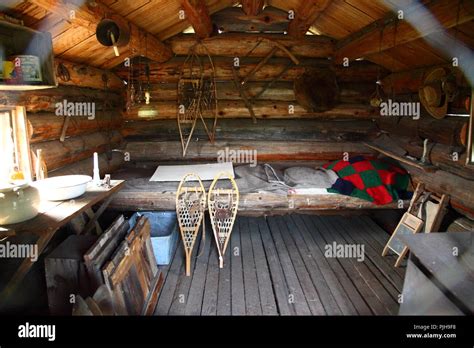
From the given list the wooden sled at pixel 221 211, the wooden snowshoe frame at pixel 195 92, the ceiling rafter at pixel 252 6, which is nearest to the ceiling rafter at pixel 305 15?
the ceiling rafter at pixel 252 6

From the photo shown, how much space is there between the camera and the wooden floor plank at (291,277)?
10.7 feet

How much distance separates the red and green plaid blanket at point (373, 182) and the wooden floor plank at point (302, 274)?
3.17 ft

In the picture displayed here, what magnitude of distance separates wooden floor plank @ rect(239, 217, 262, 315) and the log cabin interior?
0.03m

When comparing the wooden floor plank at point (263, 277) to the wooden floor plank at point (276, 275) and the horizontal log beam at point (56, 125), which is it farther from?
the horizontal log beam at point (56, 125)

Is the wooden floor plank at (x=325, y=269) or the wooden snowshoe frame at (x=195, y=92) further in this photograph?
the wooden snowshoe frame at (x=195, y=92)

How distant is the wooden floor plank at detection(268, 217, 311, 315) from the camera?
3254 mm

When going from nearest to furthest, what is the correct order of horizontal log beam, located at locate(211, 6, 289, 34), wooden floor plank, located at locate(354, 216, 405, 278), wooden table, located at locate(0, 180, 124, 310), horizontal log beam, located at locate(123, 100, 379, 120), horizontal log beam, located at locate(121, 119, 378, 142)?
wooden table, located at locate(0, 180, 124, 310) → wooden floor plank, located at locate(354, 216, 405, 278) → horizontal log beam, located at locate(211, 6, 289, 34) → horizontal log beam, located at locate(123, 100, 379, 120) → horizontal log beam, located at locate(121, 119, 378, 142)

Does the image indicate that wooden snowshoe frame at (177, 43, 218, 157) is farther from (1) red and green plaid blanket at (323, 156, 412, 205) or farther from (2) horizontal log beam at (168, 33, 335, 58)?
(1) red and green plaid blanket at (323, 156, 412, 205)

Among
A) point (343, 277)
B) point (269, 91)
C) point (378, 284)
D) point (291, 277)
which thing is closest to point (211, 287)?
point (291, 277)

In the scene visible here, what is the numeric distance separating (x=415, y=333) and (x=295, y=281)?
175cm

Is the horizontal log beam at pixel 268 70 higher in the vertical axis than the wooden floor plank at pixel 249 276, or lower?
higher

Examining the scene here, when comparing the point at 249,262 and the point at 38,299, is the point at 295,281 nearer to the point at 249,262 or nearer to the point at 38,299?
the point at 249,262

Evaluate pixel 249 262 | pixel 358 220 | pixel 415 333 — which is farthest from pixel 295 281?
pixel 358 220

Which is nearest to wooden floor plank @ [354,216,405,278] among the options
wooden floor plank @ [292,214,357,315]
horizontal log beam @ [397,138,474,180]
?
wooden floor plank @ [292,214,357,315]
